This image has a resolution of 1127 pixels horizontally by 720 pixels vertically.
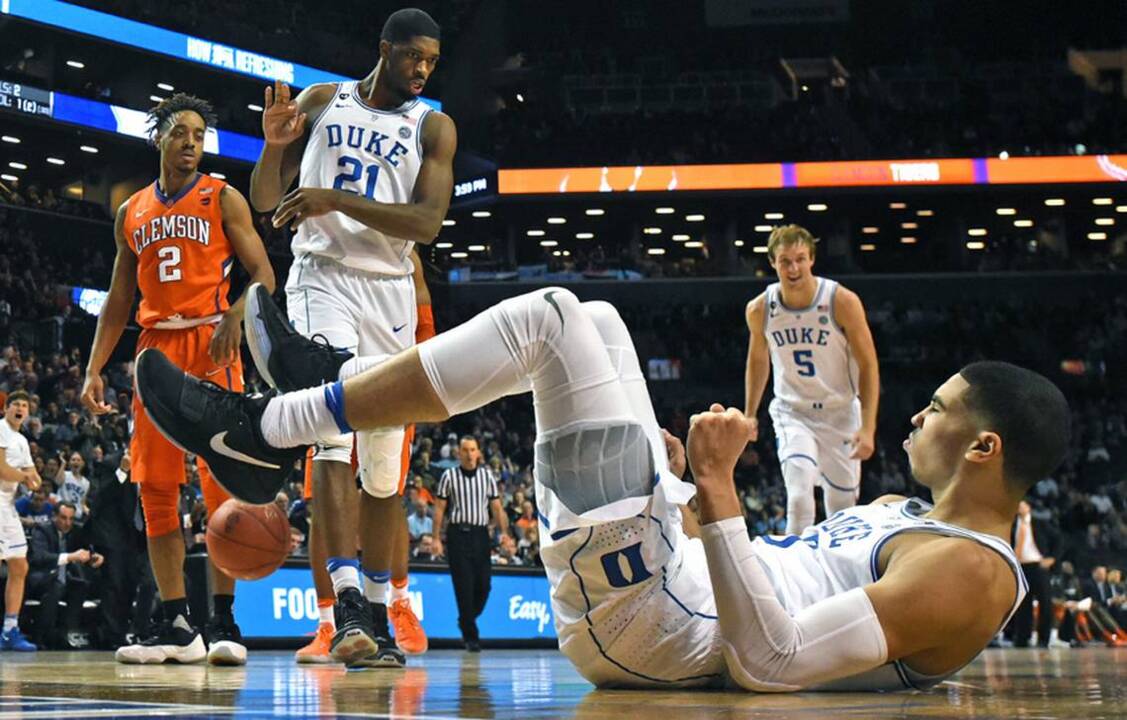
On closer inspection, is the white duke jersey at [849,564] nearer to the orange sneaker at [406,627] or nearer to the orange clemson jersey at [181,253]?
the orange sneaker at [406,627]

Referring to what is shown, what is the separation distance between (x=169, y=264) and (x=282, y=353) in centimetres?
243

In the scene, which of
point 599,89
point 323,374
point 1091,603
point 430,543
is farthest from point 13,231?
point 323,374

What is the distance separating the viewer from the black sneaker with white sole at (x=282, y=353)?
3424mm

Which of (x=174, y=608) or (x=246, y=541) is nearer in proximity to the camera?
(x=246, y=541)

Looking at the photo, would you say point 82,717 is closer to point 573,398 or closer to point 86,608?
point 573,398

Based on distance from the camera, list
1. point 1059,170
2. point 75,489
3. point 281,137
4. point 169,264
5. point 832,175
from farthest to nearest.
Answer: point 832,175
point 1059,170
point 75,489
point 169,264
point 281,137

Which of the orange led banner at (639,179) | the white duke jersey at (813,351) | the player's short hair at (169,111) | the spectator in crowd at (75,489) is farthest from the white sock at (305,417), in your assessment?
the orange led banner at (639,179)

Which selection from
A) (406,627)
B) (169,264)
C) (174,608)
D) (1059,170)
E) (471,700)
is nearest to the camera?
(471,700)

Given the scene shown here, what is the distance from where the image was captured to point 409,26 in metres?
5.12

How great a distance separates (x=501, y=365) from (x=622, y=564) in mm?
508

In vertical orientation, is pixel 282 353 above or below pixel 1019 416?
above

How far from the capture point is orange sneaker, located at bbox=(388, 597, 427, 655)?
5.77 m

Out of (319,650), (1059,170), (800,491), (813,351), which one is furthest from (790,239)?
(1059,170)

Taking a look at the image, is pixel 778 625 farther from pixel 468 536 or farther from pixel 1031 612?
pixel 1031 612
